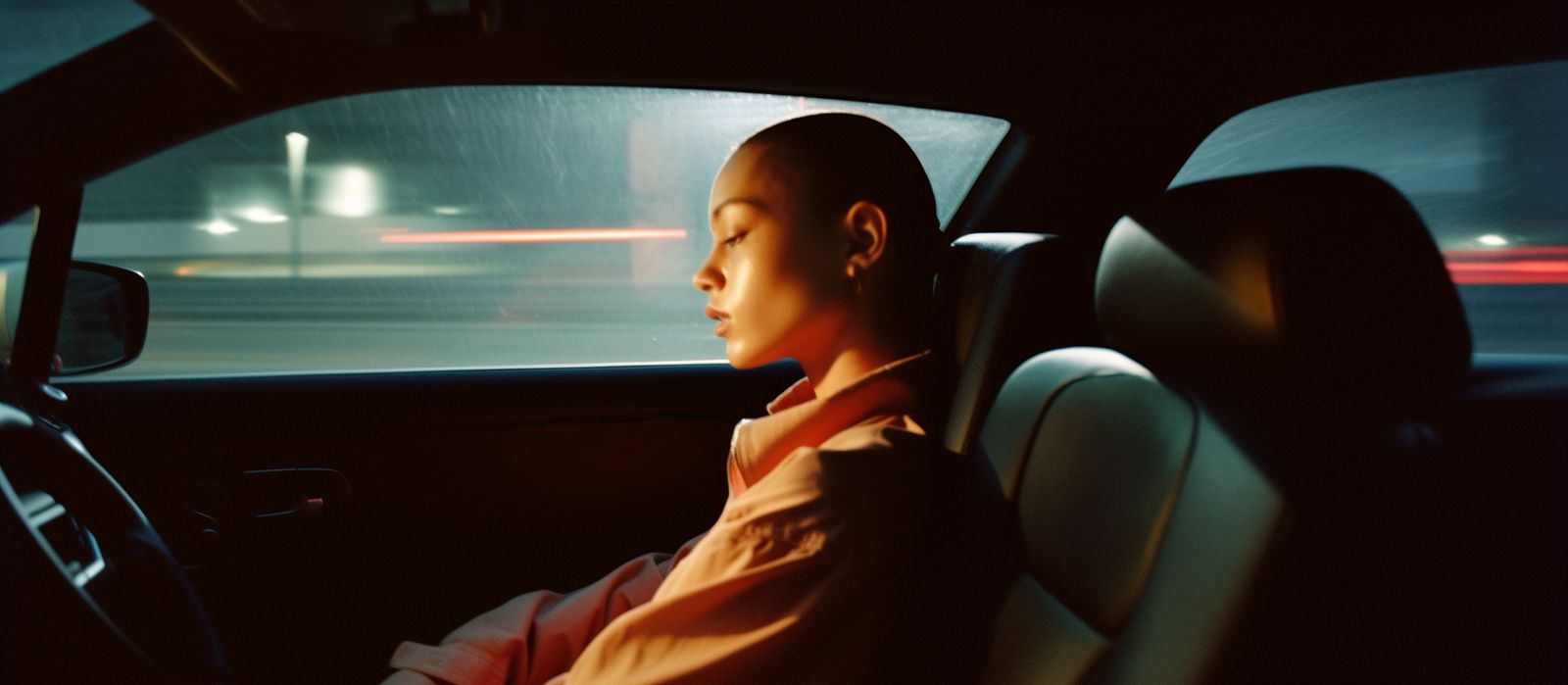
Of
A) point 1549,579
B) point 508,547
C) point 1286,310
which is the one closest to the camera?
point 1286,310

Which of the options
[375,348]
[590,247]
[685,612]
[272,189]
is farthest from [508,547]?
[685,612]

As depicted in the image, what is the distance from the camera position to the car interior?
3.84 feet

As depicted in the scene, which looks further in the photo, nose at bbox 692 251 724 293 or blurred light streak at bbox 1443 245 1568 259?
blurred light streak at bbox 1443 245 1568 259

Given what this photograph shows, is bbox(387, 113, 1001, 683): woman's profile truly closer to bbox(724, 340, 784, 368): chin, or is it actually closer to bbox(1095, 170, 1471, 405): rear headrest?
bbox(724, 340, 784, 368): chin

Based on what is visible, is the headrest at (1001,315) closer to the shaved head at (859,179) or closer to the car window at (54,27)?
the shaved head at (859,179)

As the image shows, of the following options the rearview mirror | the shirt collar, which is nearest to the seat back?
the shirt collar

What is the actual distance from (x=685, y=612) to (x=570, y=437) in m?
1.41

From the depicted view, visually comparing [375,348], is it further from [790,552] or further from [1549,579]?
[1549,579]

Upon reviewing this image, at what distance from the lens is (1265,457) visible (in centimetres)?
117

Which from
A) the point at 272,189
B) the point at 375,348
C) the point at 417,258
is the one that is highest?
the point at 272,189

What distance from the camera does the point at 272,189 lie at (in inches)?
101

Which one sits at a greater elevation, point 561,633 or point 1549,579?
point 1549,579

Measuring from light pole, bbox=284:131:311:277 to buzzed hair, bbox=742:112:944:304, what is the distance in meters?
1.32

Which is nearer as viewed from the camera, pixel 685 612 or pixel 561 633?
pixel 685 612
